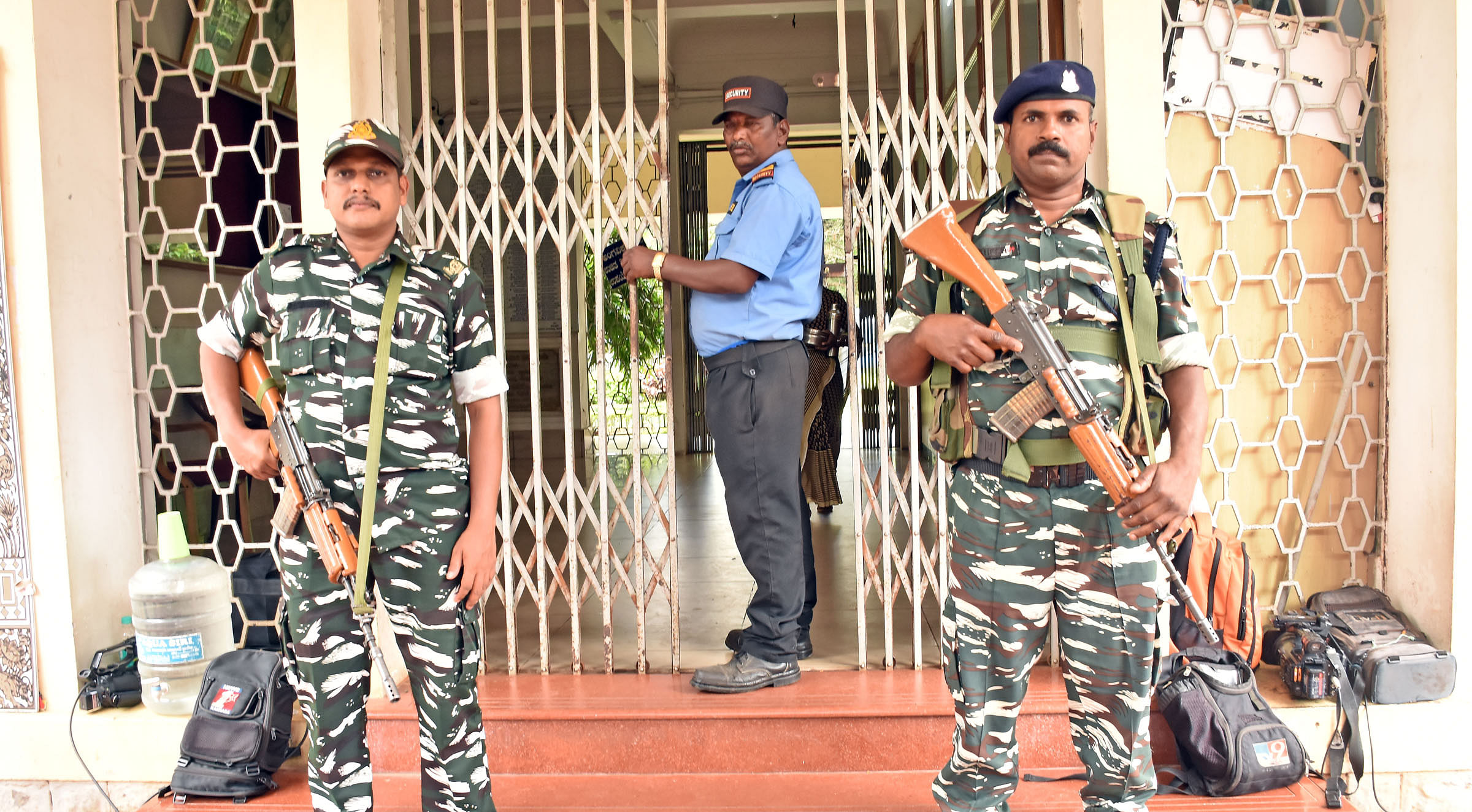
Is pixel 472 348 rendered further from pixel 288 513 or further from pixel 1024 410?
pixel 1024 410

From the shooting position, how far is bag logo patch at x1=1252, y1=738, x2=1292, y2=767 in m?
2.46

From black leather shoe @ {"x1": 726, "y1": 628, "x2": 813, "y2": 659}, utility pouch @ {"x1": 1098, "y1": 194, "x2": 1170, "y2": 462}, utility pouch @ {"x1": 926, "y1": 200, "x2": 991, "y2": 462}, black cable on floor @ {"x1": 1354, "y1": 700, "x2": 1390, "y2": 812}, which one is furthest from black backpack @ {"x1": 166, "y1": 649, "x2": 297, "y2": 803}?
black cable on floor @ {"x1": 1354, "y1": 700, "x2": 1390, "y2": 812}

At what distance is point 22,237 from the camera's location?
9.27 feet

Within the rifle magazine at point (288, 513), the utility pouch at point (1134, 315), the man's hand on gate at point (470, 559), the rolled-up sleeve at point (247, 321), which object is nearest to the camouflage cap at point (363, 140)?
the rolled-up sleeve at point (247, 321)

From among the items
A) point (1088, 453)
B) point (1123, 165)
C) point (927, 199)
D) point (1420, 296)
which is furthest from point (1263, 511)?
point (1088, 453)

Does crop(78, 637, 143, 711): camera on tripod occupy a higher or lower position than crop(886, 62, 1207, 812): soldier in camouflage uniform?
lower

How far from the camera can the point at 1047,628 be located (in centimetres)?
200

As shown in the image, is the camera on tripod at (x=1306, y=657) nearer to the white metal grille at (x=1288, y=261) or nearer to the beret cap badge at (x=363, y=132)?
the white metal grille at (x=1288, y=261)

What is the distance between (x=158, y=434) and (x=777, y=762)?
8.04 feet

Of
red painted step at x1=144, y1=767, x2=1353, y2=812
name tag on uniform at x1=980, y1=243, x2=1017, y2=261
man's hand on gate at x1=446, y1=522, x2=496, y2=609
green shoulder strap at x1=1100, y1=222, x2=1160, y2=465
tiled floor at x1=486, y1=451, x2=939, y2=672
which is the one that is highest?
name tag on uniform at x1=980, y1=243, x2=1017, y2=261

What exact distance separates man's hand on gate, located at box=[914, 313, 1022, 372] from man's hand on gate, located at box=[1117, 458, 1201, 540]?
1.08 ft

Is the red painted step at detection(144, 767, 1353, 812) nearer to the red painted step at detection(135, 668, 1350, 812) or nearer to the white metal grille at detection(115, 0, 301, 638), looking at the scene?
the red painted step at detection(135, 668, 1350, 812)

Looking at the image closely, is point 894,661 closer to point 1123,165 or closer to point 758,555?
point 758,555

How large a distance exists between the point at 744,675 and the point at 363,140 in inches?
68.9
